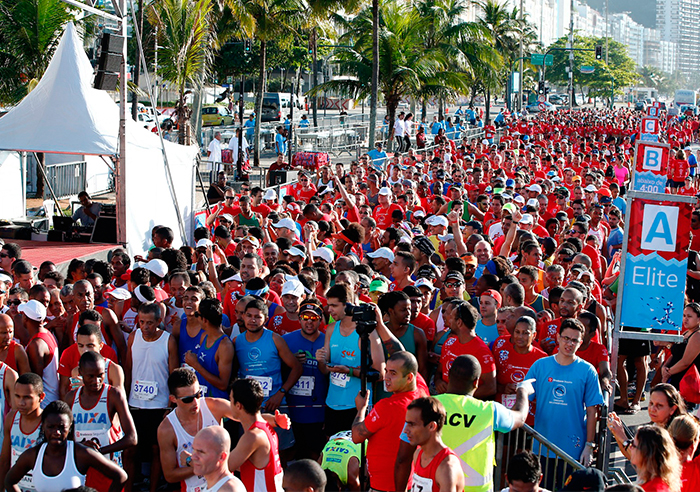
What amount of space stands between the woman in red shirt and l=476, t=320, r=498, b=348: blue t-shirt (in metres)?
2.47

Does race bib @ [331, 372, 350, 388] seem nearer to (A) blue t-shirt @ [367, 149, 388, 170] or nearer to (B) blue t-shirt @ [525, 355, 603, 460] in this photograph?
(B) blue t-shirt @ [525, 355, 603, 460]

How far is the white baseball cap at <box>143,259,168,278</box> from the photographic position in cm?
807

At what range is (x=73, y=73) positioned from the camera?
13.2 meters

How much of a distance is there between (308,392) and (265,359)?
457 millimetres

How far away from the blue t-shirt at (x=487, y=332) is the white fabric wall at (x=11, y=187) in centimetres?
1427

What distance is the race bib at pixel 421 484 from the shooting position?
14.3 feet

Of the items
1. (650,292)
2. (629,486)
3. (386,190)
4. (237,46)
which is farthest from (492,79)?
(629,486)

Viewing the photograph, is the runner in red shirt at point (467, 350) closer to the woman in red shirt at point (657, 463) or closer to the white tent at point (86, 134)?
the woman in red shirt at point (657, 463)

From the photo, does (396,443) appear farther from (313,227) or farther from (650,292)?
(313,227)

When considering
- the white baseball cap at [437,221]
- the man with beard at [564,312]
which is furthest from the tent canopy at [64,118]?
the man with beard at [564,312]

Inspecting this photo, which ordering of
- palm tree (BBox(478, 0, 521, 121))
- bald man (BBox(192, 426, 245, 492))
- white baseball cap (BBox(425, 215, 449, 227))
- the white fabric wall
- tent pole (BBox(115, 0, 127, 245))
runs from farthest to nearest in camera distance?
palm tree (BBox(478, 0, 521, 121))
the white fabric wall
tent pole (BBox(115, 0, 127, 245))
white baseball cap (BBox(425, 215, 449, 227))
bald man (BBox(192, 426, 245, 492))

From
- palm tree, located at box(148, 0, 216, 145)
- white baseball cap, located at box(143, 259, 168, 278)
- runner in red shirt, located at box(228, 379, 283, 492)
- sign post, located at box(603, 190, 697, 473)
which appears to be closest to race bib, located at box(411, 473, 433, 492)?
runner in red shirt, located at box(228, 379, 283, 492)

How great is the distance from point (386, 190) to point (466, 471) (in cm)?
845

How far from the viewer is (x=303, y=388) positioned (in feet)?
21.7
